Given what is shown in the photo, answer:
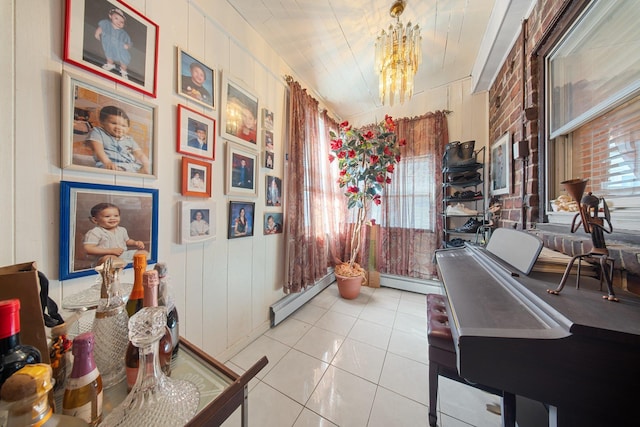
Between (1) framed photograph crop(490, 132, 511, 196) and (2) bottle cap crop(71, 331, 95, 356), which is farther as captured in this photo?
(1) framed photograph crop(490, 132, 511, 196)

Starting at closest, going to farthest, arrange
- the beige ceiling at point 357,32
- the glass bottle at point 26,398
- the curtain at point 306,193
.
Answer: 1. the glass bottle at point 26,398
2. the beige ceiling at point 357,32
3. the curtain at point 306,193

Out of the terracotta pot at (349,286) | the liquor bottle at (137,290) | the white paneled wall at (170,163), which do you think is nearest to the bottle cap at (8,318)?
the liquor bottle at (137,290)

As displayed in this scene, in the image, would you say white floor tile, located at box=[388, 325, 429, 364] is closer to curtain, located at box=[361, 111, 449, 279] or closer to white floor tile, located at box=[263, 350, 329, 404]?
white floor tile, located at box=[263, 350, 329, 404]

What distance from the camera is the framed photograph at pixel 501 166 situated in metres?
1.74

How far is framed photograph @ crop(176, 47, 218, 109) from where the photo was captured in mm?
1209

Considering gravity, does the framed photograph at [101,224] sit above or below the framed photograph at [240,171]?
below

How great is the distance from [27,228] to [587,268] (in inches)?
87.7

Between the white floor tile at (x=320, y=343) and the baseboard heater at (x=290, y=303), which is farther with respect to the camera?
the baseboard heater at (x=290, y=303)

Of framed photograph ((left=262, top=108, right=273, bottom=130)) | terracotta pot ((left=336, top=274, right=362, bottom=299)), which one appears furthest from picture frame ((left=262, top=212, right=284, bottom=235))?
terracotta pot ((left=336, top=274, right=362, bottom=299))

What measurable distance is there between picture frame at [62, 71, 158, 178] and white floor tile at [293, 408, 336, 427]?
159 centimetres

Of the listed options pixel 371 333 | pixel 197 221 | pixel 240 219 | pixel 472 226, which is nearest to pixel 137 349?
pixel 197 221

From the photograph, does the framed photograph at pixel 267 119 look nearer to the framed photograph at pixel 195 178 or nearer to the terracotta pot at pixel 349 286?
the framed photograph at pixel 195 178

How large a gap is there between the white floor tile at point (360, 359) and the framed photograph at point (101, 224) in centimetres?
147

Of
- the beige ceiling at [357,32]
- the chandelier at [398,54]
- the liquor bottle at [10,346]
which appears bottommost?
the liquor bottle at [10,346]
